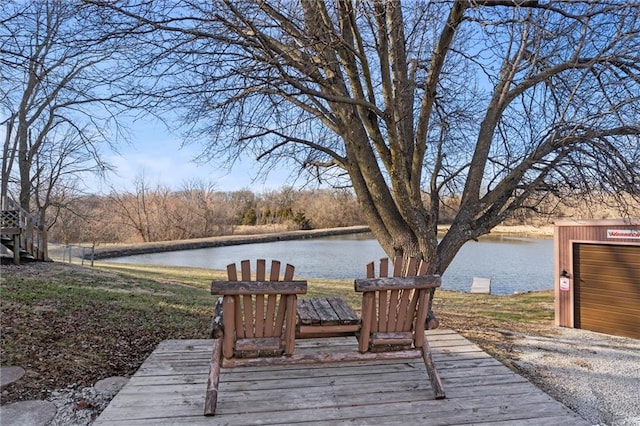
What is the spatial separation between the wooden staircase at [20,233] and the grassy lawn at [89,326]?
1.69m

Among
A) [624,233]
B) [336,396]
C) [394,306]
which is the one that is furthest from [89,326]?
[624,233]

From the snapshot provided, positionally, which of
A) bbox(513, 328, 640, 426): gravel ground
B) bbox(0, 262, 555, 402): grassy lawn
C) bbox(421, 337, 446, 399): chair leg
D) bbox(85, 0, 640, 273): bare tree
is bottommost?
bbox(513, 328, 640, 426): gravel ground

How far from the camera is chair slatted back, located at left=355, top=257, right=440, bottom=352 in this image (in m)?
2.64

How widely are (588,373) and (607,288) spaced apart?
3.83 m

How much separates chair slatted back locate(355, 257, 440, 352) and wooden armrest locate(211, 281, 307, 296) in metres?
0.42

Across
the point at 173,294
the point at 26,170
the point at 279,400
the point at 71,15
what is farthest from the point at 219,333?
the point at 26,170

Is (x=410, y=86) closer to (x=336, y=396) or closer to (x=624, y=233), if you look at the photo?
(x=336, y=396)

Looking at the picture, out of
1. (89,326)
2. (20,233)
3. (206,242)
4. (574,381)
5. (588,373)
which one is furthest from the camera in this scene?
(206,242)

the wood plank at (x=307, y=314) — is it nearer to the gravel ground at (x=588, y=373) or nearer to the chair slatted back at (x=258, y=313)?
the chair slatted back at (x=258, y=313)

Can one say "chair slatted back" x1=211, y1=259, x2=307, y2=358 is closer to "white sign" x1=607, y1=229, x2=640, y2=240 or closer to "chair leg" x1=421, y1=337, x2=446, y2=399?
"chair leg" x1=421, y1=337, x2=446, y2=399

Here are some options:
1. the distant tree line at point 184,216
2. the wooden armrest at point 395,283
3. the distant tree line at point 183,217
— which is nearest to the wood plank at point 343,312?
the wooden armrest at point 395,283

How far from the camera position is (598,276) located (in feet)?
23.9

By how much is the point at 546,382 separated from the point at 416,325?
78.9 inches

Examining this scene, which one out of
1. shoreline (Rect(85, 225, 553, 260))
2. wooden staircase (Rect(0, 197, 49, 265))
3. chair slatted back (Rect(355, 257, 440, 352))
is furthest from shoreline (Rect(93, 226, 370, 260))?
chair slatted back (Rect(355, 257, 440, 352))
